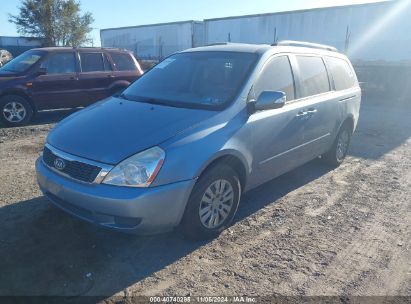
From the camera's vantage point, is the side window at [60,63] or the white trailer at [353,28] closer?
the side window at [60,63]

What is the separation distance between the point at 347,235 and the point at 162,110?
232 centimetres

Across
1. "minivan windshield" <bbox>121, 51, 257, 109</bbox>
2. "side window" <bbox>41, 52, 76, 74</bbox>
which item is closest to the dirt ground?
"minivan windshield" <bbox>121, 51, 257, 109</bbox>

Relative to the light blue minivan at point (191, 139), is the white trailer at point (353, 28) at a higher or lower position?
higher

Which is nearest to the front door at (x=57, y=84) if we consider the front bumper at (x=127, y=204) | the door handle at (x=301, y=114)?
the front bumper at (x=127, y=204)

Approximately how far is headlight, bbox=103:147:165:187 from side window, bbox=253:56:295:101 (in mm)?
1486

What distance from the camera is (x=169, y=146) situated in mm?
3115

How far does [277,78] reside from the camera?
4270mm

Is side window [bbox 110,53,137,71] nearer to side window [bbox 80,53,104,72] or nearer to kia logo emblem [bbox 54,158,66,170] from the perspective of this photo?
side window [bbox 80,53,104,72]

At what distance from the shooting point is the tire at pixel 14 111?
321 inches

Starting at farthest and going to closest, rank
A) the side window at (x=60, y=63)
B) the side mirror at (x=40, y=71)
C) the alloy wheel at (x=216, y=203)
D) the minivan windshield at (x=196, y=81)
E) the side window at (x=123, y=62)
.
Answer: the side window at (x=123, y=62) < the side window at (x=60, y=63) < the side mirror at (x=40, y=71) < the minivan windshield at (x=196, y=81) < the alloy wheel at (x=216, y=203)

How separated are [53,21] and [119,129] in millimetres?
39817

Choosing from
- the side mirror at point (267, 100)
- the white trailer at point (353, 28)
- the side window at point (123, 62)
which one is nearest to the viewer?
the side mirror at point (267, 100)

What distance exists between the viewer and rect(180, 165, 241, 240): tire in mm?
3322

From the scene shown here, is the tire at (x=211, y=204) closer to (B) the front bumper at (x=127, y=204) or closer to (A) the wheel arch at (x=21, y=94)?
(B) the front bumper at (x=127, y=204)
